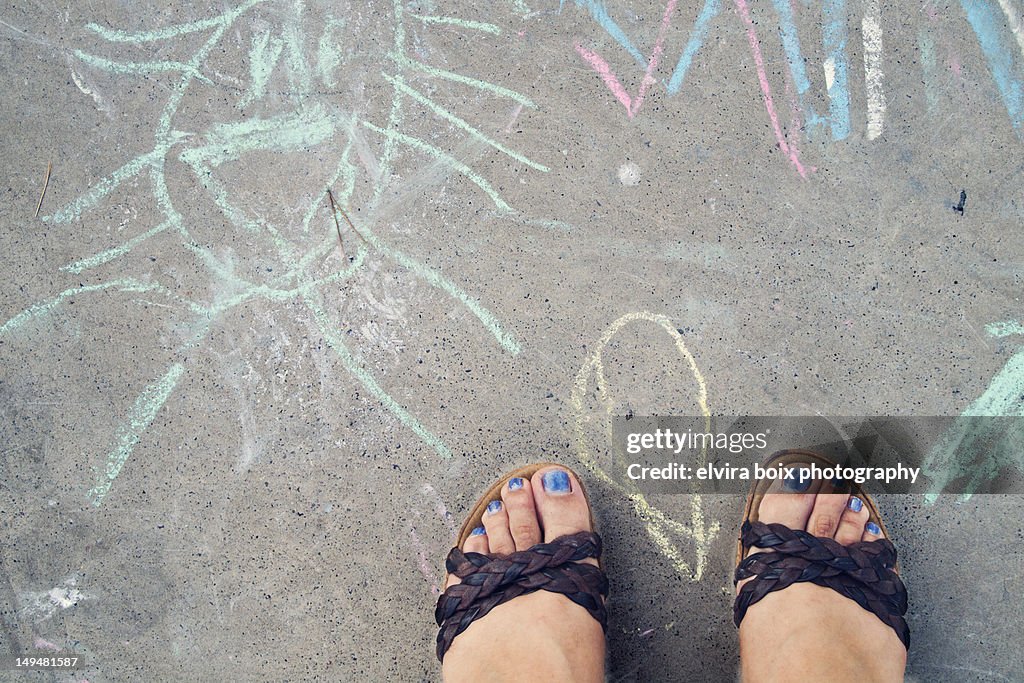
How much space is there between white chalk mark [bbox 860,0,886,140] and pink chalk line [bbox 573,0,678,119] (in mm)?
579

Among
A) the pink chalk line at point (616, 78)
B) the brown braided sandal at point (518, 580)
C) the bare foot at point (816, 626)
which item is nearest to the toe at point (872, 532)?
the bare foot at point (816, 626)

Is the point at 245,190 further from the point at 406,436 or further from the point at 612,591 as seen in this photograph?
the point at 612,591

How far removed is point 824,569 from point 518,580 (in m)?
0.84

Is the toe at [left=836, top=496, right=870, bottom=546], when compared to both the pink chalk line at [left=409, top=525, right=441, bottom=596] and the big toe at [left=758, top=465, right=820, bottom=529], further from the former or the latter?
the pink chalk line at [left=409, top=525, right=441, bottom=596]

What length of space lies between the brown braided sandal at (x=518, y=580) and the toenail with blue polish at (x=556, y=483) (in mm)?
130

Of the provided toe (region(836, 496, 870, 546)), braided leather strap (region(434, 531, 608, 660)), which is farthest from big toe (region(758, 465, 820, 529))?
braided leather strap (region(434, 531, 608, 660))

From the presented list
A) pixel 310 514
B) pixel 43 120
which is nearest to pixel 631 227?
pixel 310 514

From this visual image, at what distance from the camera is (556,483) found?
1.86m

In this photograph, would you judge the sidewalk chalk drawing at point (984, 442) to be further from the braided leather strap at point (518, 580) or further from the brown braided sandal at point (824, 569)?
the braided leather strap at point (518, 580)

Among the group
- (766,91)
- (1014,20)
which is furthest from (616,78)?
(1014,20)

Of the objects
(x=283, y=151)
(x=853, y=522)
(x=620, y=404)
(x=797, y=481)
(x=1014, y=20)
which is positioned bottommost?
(x=853, y=522)

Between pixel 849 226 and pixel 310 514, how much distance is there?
174 centimetres

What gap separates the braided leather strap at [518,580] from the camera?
1848mm

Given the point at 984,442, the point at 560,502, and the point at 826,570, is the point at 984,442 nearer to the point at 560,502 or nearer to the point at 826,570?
the point at 826,570
